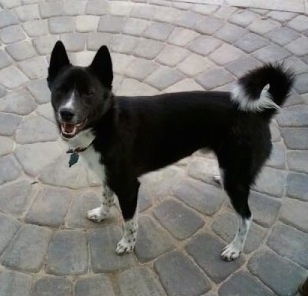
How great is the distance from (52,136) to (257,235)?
1765 millimetres

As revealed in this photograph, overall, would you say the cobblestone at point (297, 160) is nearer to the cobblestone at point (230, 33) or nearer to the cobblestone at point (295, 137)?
the cobblestone at point (295, 137)

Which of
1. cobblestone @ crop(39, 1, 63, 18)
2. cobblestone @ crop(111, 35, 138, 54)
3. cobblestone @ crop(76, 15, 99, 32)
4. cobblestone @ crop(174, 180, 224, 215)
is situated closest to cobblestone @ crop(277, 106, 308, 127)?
cobblestone @ crop(174, 180, 224, 215)

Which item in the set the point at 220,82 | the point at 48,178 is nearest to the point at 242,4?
the point at 220,82

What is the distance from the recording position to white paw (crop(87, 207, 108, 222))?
306 centimetres

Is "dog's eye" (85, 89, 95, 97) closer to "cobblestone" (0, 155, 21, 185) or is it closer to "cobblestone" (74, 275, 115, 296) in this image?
"cobblestone" (74, 275, 115, 296)

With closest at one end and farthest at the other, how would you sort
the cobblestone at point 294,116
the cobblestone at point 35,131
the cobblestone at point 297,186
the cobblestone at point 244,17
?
1. the cobblestone at point 297,186
2. the cobblestone at point 35,131
3. the cobblestone at point 294,116
4. the cobblestone at point 244,17

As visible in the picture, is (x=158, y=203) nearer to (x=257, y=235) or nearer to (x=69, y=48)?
(x=257, y=235)

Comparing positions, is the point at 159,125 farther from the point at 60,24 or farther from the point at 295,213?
the point at 60,24

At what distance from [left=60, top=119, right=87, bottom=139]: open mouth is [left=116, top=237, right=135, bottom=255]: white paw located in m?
0.81

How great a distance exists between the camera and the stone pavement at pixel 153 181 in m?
2.78

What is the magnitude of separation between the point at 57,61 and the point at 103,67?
10.4 inches

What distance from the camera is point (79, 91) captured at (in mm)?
2398

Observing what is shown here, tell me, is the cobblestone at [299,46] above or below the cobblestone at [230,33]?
above

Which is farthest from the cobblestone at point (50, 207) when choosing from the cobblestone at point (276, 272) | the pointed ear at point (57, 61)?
the cobblestone at point (276, 272)
